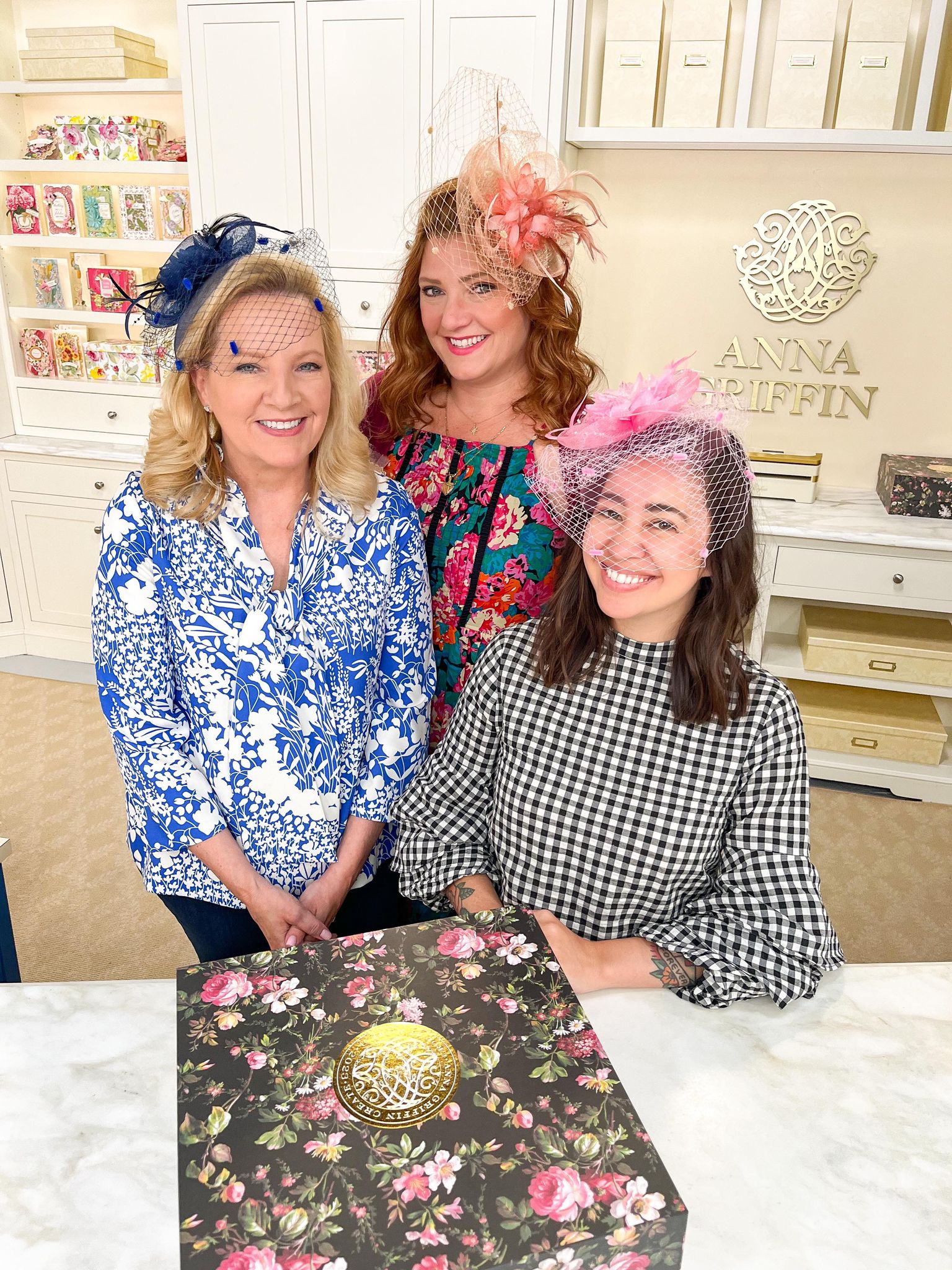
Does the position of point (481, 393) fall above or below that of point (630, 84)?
below

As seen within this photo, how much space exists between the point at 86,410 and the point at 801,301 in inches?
109

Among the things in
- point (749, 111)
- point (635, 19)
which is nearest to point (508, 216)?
point (635, 19)

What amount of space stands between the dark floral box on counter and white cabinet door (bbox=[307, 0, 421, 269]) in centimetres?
178

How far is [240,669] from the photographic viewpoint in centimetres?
128

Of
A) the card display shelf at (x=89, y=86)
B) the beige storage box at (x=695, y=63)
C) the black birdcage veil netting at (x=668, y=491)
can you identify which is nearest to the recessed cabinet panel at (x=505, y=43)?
the beige storage box at (x=695, y=63)

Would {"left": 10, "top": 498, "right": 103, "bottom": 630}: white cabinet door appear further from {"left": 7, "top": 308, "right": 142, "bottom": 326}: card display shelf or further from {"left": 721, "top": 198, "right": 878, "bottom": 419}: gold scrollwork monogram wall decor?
{"left": 721, "top": 198, "right": 878, "bottom": 419}: gold scrollwork monogram wall decor

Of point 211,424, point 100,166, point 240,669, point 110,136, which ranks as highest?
point 110,136

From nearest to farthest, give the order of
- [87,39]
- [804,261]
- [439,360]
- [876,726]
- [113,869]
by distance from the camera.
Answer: [439,360]
[113,869]
[876,726]
[804,261]
[87,39]

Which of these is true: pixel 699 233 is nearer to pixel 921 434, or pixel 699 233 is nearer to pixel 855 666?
pixel 921 434

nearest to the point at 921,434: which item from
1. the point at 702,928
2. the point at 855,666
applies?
the point at 855,666

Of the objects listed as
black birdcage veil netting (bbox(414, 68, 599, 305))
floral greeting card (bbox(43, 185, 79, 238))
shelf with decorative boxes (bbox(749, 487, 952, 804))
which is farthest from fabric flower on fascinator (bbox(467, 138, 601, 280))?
floral greeting card (bbox(43, 185, 79, 238))

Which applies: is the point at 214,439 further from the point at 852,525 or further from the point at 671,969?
the point at 852,525

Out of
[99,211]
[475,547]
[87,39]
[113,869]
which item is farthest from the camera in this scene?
[99,211]

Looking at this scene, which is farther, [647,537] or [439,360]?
[439,360]
